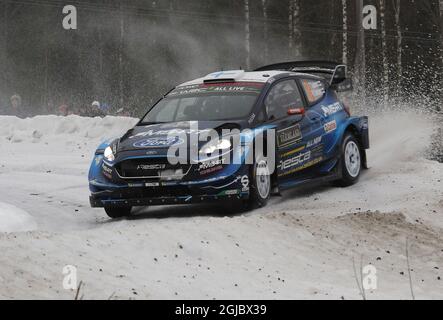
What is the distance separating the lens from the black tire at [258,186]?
10258 mm

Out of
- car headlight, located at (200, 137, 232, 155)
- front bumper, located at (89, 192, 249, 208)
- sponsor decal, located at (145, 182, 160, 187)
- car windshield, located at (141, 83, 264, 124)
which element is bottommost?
front bumper, located at (89, 192, 249, 208)

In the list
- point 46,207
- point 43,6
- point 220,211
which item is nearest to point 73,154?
point 46,207

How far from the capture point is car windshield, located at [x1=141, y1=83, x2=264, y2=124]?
11.1 meters

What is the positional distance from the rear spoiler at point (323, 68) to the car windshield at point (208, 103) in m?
2.03

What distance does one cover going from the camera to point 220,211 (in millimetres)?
10773

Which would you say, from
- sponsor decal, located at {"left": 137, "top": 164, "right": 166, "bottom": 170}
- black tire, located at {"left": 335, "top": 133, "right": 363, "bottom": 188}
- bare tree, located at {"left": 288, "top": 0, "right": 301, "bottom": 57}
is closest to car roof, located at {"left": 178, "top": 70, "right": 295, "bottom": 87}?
black tire, located at {"left": 335, "top": 133, "right": 363, "bottom": 188}

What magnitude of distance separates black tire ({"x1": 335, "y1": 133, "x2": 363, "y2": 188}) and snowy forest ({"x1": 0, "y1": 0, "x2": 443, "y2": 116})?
34.5m

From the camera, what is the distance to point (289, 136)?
36.7ft

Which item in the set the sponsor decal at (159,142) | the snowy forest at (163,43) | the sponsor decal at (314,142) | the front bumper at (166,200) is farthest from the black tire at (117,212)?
the snowy forest at (163,43)

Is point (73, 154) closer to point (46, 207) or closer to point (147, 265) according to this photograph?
point (46, 207)

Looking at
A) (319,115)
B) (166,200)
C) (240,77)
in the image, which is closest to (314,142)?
(319,115)

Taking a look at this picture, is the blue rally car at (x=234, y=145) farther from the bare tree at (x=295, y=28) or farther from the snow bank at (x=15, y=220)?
the bare tree at (x=295, y=28)

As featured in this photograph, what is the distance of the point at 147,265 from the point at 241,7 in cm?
4421

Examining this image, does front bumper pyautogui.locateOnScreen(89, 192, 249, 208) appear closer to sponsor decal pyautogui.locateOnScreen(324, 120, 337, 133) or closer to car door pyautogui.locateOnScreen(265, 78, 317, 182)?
car door pyautogui.locateOnScreen(265, 78, 317, 182)
